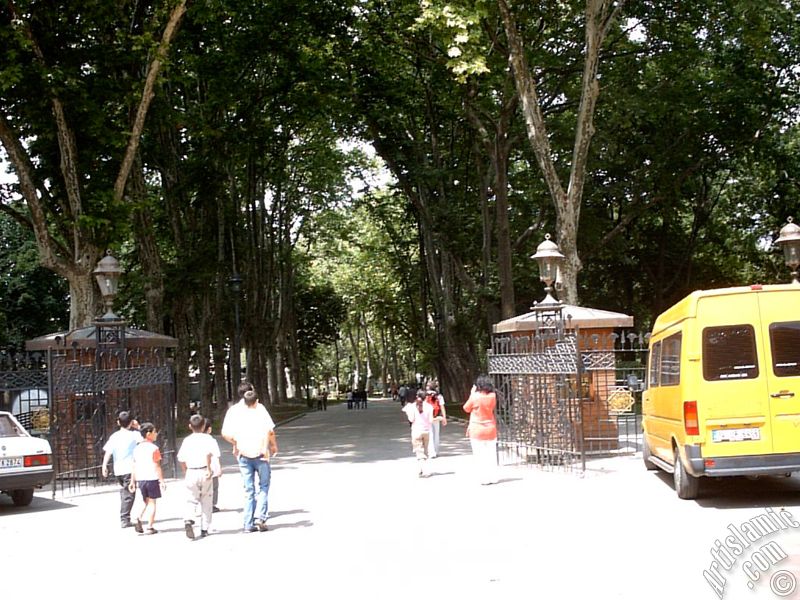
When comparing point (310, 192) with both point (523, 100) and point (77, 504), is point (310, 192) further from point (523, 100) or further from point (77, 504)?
point (77, 504)

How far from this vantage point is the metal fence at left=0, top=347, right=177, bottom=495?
16.0m

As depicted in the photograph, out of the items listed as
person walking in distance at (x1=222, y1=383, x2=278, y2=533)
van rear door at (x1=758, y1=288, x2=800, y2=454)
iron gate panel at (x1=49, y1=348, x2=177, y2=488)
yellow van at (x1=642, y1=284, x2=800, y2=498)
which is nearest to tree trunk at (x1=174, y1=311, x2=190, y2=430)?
iron gate panel at (x1=49, y1=348, x2=177, y2=488)

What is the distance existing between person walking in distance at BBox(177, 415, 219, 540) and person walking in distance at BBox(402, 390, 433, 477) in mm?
5259

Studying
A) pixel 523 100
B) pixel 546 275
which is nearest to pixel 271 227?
pixel 523 100

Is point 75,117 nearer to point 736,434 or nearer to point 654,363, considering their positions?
point 654,363

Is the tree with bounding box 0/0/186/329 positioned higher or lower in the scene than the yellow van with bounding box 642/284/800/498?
higher

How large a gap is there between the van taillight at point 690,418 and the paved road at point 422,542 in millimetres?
892

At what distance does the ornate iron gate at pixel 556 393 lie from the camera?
15.5 meters

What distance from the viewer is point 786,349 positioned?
10727mm

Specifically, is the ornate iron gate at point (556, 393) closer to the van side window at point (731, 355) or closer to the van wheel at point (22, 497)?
the van side window at point (731, 355)

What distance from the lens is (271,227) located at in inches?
1687

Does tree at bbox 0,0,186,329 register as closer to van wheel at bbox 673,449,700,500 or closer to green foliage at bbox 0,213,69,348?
van wheel at bbox 673,449,700,500

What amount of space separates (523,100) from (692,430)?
12.0 meters

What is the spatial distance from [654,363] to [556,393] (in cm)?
261
